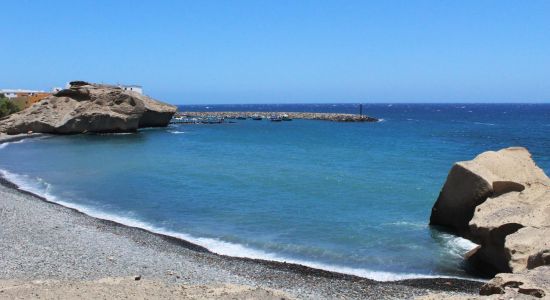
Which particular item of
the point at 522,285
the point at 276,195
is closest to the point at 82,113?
the point at 276,195

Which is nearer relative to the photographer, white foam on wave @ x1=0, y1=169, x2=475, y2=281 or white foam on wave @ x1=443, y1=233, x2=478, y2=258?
white foam on wave @ x1=0, y1=169, x2=475, y2=281

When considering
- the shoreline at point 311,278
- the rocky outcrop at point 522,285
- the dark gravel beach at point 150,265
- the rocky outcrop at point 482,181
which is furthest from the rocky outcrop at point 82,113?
the rocky outcrop at point 522,285

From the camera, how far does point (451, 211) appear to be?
19.3 m

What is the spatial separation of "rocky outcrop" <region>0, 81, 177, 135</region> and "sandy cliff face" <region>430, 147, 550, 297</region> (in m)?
56.2

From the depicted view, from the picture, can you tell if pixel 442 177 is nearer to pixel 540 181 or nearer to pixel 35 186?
pixel 540 181

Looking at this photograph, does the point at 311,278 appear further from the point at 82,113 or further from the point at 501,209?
the point at 82,113

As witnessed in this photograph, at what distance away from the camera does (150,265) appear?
14148mm

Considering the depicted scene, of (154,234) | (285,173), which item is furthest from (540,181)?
(285,173)

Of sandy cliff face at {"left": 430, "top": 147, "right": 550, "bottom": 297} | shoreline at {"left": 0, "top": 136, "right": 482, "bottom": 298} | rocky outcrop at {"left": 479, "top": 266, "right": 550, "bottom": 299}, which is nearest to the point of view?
rocky outcrop at {"left": 479, "top": 266, "right": 550, "bottom": 299}

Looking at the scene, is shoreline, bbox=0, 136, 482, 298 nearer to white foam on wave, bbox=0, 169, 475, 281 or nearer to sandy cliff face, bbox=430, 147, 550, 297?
white foam on wave, bbox=0, 169, 475, 281

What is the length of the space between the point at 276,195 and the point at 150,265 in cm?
1296

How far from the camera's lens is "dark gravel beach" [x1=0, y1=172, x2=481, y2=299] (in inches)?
504

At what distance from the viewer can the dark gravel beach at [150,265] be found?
42.0 feet

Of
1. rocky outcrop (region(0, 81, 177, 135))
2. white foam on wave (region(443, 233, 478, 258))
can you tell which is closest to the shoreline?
white foam on wave (region(443, 233, 478, 258))
